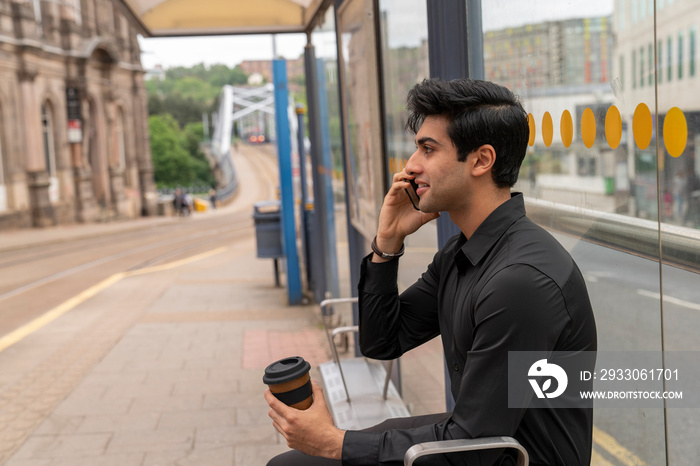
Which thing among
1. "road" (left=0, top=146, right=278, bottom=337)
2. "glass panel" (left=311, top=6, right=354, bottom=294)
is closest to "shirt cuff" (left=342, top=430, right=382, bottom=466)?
"glass panel" (left=311, top=6, right=354, bottom=294)

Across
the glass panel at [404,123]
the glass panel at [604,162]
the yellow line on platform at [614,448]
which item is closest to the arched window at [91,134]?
the glass panel at [404,123]

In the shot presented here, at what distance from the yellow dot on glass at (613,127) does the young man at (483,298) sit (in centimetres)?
19

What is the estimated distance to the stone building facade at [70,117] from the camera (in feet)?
96.4

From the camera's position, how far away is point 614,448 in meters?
2.01

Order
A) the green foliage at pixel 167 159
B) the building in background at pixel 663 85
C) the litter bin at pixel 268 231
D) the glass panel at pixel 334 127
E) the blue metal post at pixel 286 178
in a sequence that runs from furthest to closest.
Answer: the green foliage at pixel 167 159
the litter bin at pixel 268 231
the blue metal post at pixel 286 178
the glass panel at pixel 334 127
the building in background at pixel 663 85

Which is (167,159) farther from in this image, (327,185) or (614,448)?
(614,448)

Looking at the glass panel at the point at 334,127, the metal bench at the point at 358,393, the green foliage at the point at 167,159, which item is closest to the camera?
the metal bench at the point at 358,393

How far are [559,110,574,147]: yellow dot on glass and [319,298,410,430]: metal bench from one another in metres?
1.34

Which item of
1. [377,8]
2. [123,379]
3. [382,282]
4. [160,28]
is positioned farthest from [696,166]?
[160,28]

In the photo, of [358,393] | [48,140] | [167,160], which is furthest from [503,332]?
[167,160]

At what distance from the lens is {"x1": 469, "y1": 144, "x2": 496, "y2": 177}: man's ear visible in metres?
1.76

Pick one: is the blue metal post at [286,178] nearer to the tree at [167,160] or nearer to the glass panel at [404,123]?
the glass panel at [404,123]

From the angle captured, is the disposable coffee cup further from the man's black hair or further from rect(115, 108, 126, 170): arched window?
rect(115, 108, 126, 170): arched window

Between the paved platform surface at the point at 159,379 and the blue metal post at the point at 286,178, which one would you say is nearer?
the paved platform surface at the point at 159,379
